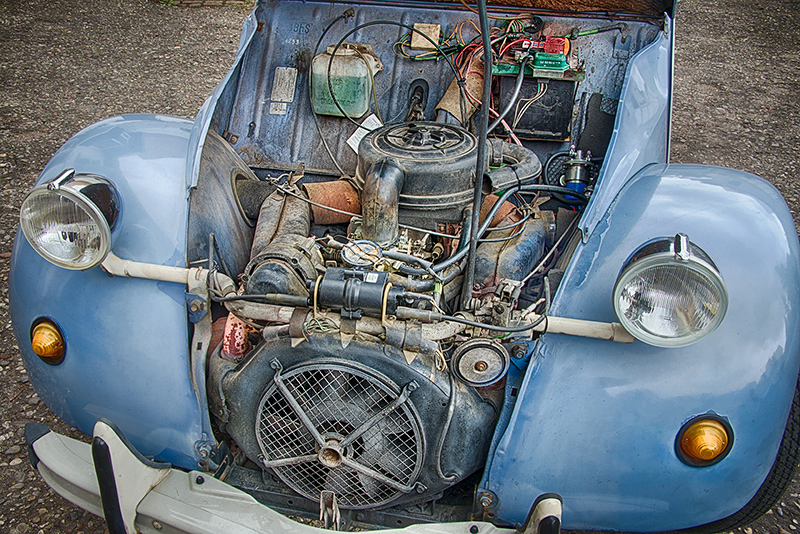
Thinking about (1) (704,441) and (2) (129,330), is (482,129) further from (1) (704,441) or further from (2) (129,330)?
(2) (129,330)

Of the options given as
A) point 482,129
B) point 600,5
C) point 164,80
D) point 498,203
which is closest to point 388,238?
point 498,203

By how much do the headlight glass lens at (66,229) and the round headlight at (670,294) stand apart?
1499mm

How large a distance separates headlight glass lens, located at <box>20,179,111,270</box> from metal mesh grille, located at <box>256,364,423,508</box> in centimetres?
68

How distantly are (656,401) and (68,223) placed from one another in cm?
179

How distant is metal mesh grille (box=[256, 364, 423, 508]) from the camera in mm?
1859

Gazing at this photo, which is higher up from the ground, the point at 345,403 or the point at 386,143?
the point at 386,143

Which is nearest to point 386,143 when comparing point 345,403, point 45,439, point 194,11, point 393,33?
point 345,403

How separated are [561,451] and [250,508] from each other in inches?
35.9

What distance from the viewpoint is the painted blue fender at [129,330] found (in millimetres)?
1969

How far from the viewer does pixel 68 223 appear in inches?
74.2

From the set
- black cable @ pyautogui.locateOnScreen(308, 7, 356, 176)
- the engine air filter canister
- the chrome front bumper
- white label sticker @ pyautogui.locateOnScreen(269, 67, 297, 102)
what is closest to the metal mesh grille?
the chrome front bumper

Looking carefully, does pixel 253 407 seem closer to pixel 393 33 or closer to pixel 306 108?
pixel 306 108

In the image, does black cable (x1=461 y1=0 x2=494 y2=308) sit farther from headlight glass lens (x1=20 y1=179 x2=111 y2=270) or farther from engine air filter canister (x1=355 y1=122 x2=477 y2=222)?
headlight glass lens (x1=20 y1=179 x2=111 y2=270)

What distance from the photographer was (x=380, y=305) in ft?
5.65
